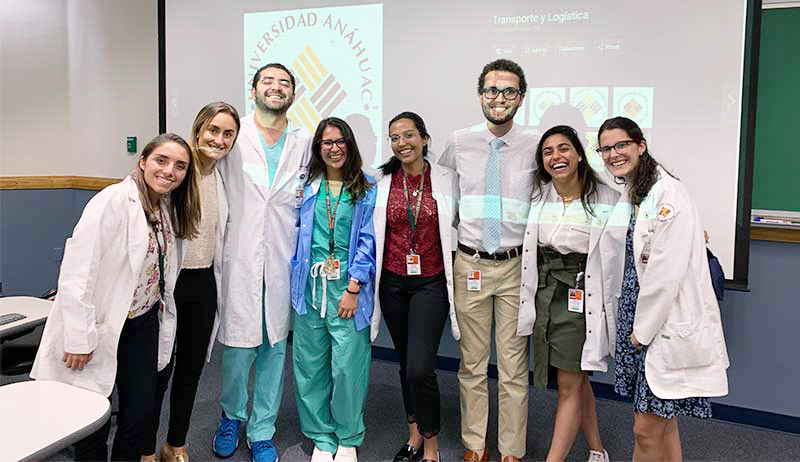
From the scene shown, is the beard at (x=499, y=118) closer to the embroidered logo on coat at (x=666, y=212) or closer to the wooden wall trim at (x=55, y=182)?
the embroidered logo on coat at (x=666, y=212)

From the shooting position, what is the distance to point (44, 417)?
4.86 ft

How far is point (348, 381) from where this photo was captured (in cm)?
256

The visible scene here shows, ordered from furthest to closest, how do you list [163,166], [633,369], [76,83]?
1. [76,83]
2. [633,369]
3. [163,166]

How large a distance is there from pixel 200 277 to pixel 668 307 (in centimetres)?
183

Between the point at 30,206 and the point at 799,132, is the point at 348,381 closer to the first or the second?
the point at 799,132

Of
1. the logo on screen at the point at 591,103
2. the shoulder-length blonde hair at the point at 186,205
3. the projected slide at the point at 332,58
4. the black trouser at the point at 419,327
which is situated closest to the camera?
the shoulder-length blonde hair at the point at 186,205

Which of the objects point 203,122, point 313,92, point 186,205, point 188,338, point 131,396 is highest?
point 313,92

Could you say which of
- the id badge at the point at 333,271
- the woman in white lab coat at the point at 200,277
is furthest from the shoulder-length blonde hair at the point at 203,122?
the id badge at the point at 333,271

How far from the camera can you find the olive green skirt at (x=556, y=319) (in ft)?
7.75

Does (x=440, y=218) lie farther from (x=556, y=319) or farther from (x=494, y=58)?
(x=494, y=58)

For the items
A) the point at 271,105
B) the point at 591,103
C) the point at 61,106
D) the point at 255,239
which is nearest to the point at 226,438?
the point at 255,239

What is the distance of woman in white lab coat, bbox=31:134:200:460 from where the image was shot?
1891 mm

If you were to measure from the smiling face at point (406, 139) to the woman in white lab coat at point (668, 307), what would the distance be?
2.69 ft

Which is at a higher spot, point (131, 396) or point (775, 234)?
point (775, 234)
